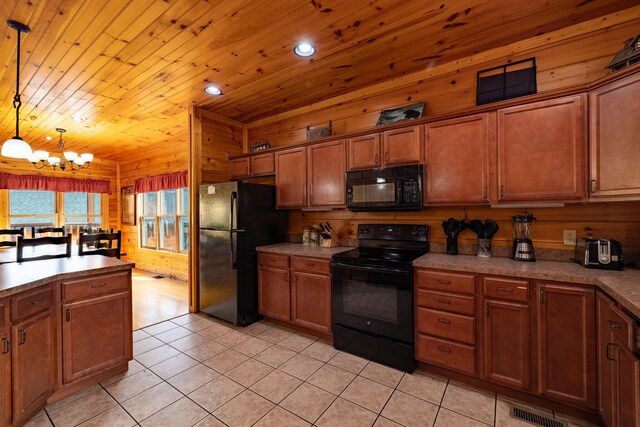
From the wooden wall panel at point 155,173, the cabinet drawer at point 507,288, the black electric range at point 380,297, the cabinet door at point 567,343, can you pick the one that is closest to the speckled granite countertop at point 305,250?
the black electric range at point 380,297

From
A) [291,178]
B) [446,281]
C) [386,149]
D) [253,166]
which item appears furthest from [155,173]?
[446,281]

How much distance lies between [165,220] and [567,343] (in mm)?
6542

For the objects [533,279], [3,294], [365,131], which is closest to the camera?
[3,294]

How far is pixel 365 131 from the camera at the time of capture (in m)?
2.81

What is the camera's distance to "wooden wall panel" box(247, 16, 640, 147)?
6.85 ft

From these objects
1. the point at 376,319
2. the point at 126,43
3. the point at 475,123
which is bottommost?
the point at 376,319

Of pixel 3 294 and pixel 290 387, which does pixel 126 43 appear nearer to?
pixel 3 294

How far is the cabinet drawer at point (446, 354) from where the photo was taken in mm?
2055

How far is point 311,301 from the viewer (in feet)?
9.47

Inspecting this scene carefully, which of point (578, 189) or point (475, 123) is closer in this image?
point (578, 189)

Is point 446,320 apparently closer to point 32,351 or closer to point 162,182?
point 32,351

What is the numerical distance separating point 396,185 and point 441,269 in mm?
852

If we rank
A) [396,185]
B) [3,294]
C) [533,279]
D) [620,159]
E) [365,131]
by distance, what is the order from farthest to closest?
[365,131] → [396,185] → [533,279] → [620,159] → [3,294]

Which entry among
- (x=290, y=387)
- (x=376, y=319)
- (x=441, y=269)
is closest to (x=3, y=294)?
(x=290, y=387)
